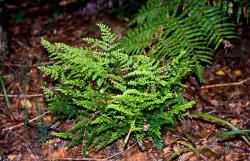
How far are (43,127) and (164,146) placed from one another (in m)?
0.90

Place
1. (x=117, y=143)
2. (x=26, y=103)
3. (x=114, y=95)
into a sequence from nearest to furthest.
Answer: (x=114, y=95)
(x=117, y=143)
(x=26, y=103)

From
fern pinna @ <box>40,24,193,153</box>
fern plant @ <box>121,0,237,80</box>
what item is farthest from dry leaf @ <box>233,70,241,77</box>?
fern pinna @ <box>40,24,193,153</box>

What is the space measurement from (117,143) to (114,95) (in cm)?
36

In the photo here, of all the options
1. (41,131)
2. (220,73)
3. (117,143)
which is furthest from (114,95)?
(220,73)

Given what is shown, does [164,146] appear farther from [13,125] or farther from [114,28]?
[114,28]

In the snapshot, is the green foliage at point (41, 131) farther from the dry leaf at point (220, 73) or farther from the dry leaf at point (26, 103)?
the dry leaf at point (220, 73)

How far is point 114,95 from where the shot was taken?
258 centimetres

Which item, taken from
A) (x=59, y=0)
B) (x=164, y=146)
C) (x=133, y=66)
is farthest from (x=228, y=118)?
(x=59, y=0)

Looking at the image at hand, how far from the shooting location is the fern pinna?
8.03 feet

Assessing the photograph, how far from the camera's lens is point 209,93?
3070mm

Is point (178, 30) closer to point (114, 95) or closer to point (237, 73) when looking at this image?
point (237, 73)

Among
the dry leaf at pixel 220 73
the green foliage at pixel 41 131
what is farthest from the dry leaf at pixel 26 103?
the dry leaf at pixel 220 73

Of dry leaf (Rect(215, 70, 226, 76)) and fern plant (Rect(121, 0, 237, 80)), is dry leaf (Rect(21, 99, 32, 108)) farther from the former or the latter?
dry leaf (Rect(215, 70, 226, 76))

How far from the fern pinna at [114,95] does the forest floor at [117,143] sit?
123 millimetres
